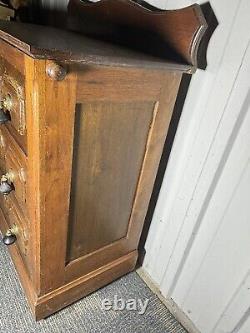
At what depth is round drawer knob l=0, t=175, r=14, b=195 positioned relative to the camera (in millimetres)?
948

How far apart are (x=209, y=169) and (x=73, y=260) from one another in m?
0.57

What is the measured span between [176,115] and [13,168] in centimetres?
57

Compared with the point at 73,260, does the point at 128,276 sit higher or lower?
lower

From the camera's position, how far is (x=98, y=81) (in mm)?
684

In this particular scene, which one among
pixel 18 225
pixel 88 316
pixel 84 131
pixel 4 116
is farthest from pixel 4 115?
pixel 88 316

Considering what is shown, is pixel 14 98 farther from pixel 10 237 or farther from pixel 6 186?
pixel 10 237

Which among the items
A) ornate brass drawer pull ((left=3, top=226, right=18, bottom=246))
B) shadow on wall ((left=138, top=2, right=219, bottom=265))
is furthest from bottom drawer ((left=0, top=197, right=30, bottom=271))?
shadow on wall ((left=138, top=2, right=219, bottom=265))

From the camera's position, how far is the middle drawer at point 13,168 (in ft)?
2.78

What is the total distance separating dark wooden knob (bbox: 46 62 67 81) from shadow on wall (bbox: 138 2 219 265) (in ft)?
1.41

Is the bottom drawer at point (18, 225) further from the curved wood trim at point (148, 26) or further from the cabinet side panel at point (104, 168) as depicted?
the curved wood trim at point (148, 26)

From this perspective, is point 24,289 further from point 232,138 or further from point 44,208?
point 232,138

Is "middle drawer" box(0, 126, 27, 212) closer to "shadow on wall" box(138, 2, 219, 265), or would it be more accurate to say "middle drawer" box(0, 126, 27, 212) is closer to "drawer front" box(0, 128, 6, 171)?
"drawer front" box(0, 128, 6, 171)

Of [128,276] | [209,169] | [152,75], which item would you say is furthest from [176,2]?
[128,276]

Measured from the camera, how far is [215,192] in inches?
35.5
